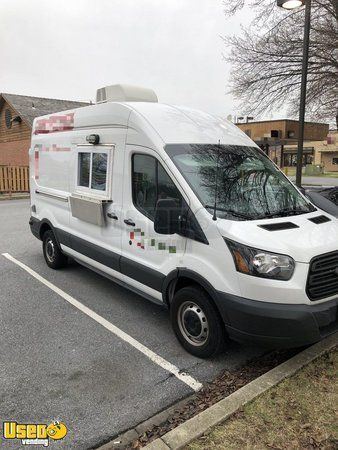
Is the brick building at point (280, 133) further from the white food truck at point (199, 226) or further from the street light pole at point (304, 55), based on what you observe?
the white food truck at point (199, 226)

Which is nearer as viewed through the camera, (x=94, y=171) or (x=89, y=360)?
(x=89, y=360)

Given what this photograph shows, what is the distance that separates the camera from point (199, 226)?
3.51m

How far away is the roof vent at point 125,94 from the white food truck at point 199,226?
18 millimetres

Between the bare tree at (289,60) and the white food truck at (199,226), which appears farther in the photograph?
the bare tree at (289,60)

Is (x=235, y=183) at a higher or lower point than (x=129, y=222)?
higher

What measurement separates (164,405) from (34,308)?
2.54 metres

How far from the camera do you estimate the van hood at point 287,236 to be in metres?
3.16

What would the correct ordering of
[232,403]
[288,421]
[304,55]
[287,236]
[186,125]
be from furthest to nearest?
1. [304,55]
2. [186,125]
3. [287,236]
4. [232,403]
5. [288,421]

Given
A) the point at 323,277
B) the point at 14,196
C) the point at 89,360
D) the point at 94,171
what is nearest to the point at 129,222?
the point at 94,171

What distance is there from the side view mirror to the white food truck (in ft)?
0.03

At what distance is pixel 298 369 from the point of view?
3.36 meters

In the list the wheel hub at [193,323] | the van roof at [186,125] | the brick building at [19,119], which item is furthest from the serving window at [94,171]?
the brick building at [19,119]

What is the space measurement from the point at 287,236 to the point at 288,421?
1401 millimetres

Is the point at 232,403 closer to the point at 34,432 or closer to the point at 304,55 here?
the point at 34,432
